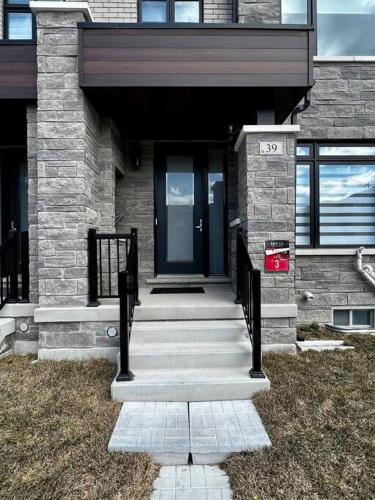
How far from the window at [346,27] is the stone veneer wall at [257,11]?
0.78 m

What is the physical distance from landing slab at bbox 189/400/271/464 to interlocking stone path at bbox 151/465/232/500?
0.08 m

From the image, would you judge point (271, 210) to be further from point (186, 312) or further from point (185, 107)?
point (185, 107)

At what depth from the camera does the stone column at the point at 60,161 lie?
346cm

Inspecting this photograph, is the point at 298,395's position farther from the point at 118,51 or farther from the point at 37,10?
the point at 37,10

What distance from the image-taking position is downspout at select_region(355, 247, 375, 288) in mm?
4566

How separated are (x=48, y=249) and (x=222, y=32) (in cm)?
283

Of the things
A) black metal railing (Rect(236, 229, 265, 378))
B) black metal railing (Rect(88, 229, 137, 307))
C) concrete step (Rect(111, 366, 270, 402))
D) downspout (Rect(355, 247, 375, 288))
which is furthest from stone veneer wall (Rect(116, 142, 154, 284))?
downspout (Rect(355, 247, 375, 288))

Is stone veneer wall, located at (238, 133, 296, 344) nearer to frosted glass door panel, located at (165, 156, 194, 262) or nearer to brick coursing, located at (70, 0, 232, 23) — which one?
frosted glass door panel, located at (165, 156, 194, 262)

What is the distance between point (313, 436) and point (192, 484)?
2.86 ft

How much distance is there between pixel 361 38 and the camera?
4891 millimetres

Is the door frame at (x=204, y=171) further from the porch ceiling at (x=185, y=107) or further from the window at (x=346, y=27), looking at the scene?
the window at (x=346, y=27)

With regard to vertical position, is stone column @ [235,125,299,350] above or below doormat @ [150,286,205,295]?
above

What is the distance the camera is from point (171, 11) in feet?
16.2

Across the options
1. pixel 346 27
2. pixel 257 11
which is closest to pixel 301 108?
pixel 257 11
